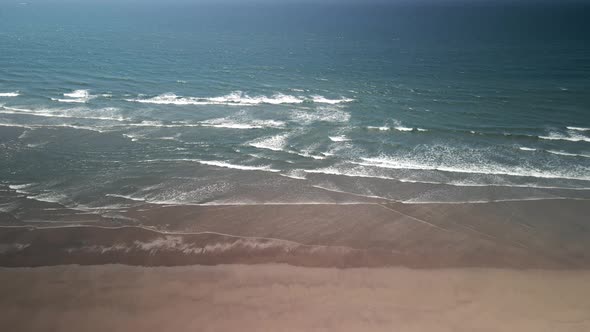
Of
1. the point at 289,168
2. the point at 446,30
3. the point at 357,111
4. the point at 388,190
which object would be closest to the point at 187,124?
the point at 289,168

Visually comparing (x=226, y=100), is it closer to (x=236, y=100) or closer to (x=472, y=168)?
(x=236, y=100)

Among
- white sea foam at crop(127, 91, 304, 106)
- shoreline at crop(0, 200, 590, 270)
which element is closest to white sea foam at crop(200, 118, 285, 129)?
white sea foam at crop(127, 91, 304, 106)

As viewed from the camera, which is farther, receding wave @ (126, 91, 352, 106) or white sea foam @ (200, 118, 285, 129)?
receding wave @ (126, 91, 352, 106)

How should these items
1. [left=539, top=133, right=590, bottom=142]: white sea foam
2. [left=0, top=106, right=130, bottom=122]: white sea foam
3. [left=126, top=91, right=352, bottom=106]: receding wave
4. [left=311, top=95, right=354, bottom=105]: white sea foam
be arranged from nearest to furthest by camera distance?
[left=539, top=133, right=590, bottom=142]: white sea foam, [left=0, top=106, right=130, bottom=122]: white sea foam, [left=311, top=95, right=354, bottom=105]: white sea foam, [left=126, top=91, right=352, bottom=106]: receding wave

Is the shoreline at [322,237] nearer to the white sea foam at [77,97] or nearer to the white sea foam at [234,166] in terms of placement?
the white sea foam at [234,166]

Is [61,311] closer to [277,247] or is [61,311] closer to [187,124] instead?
[277,247]

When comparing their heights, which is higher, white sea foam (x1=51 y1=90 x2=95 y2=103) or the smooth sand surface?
white sea foam (x1=51 y1=90 x2=95 y2=103)

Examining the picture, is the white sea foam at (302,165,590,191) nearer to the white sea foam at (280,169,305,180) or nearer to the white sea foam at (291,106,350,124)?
the white sea foam at (280,169,305,180)
